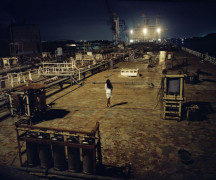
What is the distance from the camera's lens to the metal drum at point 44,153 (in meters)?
5.50

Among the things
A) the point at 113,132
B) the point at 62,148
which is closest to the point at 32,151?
the point at 62,148

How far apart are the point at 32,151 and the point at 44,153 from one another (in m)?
0.48

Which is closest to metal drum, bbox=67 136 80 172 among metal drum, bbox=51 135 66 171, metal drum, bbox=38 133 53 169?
metal drum, bbox=51 135 66 171

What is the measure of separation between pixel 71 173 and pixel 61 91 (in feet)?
38.3

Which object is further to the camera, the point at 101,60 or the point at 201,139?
the point at 101,60

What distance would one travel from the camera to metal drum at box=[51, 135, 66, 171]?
537 cm

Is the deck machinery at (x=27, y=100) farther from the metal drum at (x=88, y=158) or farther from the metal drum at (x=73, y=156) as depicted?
the metal drum at (x=88, y=158)

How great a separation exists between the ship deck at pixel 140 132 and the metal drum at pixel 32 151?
2.28ft

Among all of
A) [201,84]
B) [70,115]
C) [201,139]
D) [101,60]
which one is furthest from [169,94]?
[101,60]

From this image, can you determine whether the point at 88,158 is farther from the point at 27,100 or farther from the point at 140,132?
the point at 27,100

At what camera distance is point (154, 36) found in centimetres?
11075

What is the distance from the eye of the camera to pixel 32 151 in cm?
568

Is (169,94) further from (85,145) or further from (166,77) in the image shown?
(85,145)

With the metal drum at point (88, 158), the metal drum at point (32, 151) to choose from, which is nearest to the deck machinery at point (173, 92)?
the metal drum at point (88, 158)
